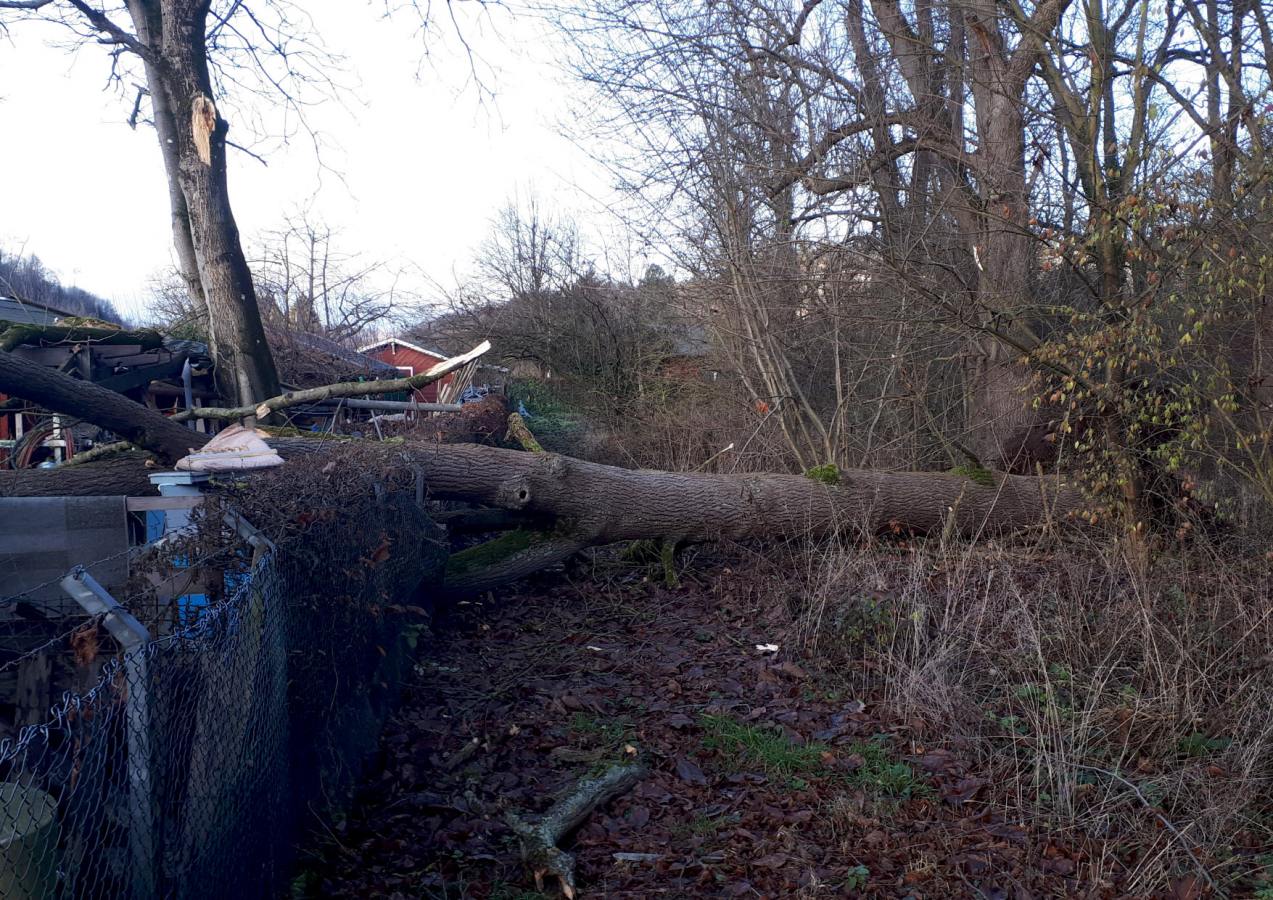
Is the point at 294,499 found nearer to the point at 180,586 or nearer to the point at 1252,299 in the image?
the point at 180,586

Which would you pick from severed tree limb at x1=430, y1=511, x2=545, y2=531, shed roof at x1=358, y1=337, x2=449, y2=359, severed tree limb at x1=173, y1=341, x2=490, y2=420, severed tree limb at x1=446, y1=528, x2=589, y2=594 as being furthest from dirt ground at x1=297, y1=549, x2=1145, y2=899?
shed roof at x1=358, y1=337, x2=449, y2=359

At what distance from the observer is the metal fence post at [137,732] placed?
253cm

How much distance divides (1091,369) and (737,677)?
3.86 m

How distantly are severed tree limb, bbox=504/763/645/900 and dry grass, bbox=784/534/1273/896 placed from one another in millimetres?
1705

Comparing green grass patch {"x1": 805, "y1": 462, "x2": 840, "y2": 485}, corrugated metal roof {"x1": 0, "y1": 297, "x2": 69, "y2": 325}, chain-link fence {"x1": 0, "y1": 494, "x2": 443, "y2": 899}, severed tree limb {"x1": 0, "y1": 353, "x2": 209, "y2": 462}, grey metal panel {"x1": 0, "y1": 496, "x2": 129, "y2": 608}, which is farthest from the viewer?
corrugated metal roof {"x1": 0, "y1": 297, "x2": 69, "y2": 325}

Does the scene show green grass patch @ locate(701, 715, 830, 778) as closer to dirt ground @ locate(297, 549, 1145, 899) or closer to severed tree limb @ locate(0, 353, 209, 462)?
dirt ground @ locate(297, 549, 1145, 899)

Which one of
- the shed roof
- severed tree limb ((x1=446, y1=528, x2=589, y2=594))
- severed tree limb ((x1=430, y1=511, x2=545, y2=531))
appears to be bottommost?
severed tree limb ((x1=446, y1=528, x2=589, y2=594))

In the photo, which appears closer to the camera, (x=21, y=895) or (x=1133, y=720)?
(x=21, y=895)

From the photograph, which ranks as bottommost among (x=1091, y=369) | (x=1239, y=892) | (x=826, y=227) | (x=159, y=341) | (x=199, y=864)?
(x=1239, y=892)

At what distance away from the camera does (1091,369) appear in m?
7.93

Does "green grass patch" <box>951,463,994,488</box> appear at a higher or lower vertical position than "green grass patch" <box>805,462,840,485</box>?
lower

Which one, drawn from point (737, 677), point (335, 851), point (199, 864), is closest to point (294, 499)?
point (335, 851)

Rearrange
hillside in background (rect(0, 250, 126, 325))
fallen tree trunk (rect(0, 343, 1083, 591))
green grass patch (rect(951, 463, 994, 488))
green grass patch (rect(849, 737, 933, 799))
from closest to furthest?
green grass patch (rect(849, 737, 933, 799)), fallen tree trunk (rect(0, 343, 1083, 591)), green grass patch (rect(951, 463, 994, 488)), hillside in background (rect(0, 250, 126, 325))

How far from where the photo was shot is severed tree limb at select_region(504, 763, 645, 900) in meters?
4.12
